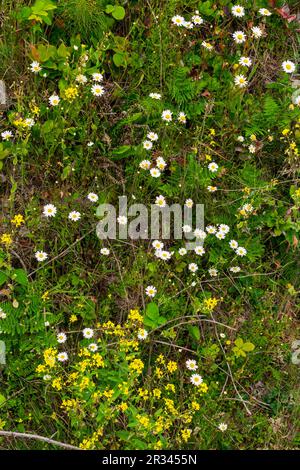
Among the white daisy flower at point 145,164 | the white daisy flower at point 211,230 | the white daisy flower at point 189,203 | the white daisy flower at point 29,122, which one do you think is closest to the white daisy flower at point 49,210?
the white daisy flower at point 29,122

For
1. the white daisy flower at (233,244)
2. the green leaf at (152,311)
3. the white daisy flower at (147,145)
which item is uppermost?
the white daisy flower at (147,145)

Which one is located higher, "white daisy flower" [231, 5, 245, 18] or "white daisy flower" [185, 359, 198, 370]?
"white daisy flower" [231, 5, 245, 18]

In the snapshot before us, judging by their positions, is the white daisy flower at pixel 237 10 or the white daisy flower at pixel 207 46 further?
the white daisy flower at pixel 237 10

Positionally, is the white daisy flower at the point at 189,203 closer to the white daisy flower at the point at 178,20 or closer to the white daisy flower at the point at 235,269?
the white daisy flower at the point at 235,269

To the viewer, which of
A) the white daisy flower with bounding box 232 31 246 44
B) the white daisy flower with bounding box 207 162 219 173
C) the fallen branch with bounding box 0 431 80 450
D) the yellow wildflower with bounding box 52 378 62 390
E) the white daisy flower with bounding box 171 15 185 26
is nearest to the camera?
the fallen branch with bounding box 0 431 80 450

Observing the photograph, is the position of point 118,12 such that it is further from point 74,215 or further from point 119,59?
point 74,215

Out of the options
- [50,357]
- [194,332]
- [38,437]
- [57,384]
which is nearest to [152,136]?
[194,332]

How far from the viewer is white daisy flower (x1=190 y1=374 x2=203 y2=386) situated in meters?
3.39

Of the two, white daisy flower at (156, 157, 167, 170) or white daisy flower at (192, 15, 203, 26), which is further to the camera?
white daisy flower at (192, 15, 203, 26)

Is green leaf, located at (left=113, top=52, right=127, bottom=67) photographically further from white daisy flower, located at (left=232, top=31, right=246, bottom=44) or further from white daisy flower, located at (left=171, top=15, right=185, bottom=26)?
white daisy flower, located at (left=232, top=31, right=246, bottom=44)

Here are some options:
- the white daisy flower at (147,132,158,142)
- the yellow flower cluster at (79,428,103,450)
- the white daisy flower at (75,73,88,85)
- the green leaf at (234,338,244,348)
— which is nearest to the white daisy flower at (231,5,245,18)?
the white daisy flower at (147,132,158,142)

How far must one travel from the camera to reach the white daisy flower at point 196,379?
3.39 metres

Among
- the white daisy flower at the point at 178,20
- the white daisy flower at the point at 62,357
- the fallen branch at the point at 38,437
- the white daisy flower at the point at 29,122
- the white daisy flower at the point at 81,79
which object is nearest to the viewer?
the fallen branch at the point at 38,437

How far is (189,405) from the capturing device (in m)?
3.27
